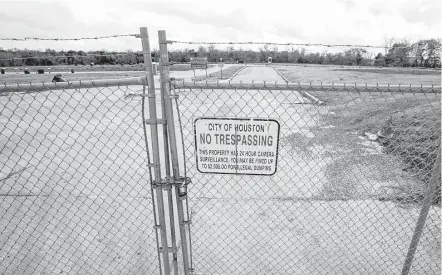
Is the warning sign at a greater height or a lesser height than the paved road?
greater

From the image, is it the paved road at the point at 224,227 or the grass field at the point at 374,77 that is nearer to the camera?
the paved road at the point at 224,227

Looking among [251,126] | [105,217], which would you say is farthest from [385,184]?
[105,217]

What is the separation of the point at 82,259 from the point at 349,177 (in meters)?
4.83

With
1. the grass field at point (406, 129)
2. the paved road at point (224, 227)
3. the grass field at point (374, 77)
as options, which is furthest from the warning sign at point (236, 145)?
the grass field at point (374, 77)

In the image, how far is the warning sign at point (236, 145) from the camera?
7.98 feet

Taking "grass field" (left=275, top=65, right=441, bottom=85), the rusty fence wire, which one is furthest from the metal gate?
"grass field" (left=275, top=65, right=441, bottom=85)

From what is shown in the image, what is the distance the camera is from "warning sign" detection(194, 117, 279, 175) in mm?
2434

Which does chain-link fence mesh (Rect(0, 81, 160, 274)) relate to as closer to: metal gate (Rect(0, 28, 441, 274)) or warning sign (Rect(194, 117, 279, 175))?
metal gate (Rect(0, 28, 441, 274))

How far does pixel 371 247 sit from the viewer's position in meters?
3.83

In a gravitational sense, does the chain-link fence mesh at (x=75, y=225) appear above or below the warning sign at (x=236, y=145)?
below

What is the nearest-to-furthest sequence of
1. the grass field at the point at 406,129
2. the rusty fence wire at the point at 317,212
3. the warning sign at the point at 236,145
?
the warning sign at the point at 236,145 < the rusty fence wire at the point at 317,212 < the grass field at the point at 406,129

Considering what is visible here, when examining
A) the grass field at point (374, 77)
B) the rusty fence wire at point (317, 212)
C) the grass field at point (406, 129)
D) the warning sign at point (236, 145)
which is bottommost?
the rusty fence wire at point (317, 212)

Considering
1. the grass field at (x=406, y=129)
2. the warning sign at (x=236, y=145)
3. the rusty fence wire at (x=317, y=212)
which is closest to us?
the warning sign at (x=236, y=145)

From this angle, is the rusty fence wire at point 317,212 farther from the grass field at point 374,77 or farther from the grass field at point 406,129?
the grass field at point 374,77
